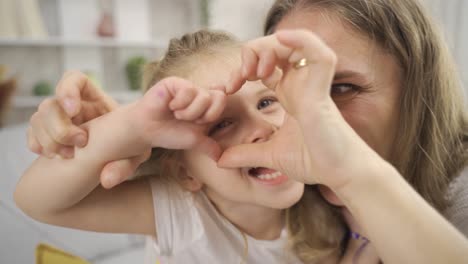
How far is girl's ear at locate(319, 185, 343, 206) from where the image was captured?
1.02 metres

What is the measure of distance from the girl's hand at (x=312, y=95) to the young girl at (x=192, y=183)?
10 cm

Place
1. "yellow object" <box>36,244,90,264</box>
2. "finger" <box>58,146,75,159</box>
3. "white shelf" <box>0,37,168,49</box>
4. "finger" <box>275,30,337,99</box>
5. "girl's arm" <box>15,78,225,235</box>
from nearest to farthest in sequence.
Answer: "finger" <box>275,30,337,99</box>, "girl's arm" <box>15,78,225,235</box>, "finger" <box>58,146,75,159</box>, "yellow object" <box>36,244,90,264</box>, "white shelf" <box>0,37,168,49</box>

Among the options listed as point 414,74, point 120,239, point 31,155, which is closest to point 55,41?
point 31,155

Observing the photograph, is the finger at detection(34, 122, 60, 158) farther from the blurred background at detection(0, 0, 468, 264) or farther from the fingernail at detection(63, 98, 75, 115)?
the blurred background at detection(0, 0, 468, 264)

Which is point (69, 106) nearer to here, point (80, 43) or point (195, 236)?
point (195, 236)

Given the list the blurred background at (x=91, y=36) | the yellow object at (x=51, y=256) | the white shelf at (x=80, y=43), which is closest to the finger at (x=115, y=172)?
the yellow object at (x=51, y=256)

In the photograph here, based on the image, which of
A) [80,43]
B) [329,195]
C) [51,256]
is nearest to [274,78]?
[329,195]

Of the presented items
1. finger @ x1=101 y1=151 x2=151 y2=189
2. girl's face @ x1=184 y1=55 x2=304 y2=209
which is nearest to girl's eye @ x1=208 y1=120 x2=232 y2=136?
girl's face @ x1=184 y1=55 x2=304 y2=209

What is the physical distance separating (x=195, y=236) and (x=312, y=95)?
1.78 feet

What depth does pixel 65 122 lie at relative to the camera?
68cm

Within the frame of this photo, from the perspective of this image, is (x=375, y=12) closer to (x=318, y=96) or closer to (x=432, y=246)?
(x=318, y=96)

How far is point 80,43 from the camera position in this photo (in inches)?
129

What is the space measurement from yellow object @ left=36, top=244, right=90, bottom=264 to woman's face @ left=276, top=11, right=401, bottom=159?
1064 millimetres

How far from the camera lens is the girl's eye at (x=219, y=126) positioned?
0.89 meters
